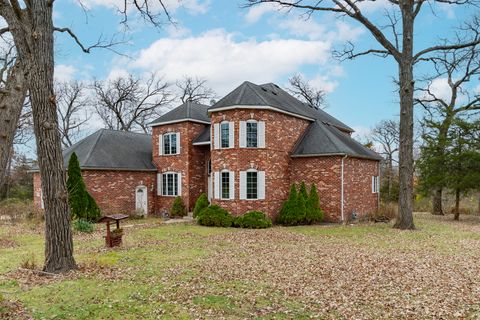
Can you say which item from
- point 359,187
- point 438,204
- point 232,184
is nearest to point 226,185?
point 232,184

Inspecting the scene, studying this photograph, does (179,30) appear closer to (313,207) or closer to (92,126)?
(313,207)

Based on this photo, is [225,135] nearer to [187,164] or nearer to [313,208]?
[187,164]

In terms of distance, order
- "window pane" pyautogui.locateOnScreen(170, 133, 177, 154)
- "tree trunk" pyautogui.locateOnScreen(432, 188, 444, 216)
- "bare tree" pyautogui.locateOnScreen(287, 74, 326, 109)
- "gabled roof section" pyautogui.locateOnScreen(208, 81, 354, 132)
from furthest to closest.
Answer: "bare tree" pyautogui.locateOnScreen(287, 74, 326, 109), "tree trunk" pyautogui.locateOnScreen(432, 188, 444, 216), "window pane" pyautogui.locateOnScreen(170, 133, 177, 154), "gabled roof section" pyautogui.locateOnScreen(208, 81, 354, 132)

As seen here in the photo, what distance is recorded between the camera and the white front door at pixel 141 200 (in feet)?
74.4

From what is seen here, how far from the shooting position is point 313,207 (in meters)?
18.5

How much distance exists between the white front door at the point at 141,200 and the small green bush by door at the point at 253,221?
772 centimetres

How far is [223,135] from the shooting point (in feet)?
62.3

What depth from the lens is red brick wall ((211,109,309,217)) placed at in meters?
18.3

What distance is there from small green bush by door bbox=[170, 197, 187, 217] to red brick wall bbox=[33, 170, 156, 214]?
2259 mm

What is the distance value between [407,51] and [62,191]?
15363mm

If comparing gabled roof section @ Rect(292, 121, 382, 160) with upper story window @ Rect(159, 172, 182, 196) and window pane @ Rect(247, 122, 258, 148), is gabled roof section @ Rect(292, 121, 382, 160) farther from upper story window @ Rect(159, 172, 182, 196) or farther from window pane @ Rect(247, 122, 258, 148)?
upper story window @ Rect(159, 172, 182, 196)

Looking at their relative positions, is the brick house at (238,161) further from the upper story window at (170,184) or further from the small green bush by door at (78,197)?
the small green bush by door at (78,197)

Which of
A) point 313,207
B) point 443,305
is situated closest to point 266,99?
point 313,207

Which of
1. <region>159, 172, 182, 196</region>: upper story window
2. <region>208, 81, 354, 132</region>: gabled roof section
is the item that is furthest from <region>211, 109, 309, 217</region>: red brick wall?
<region>159, 172, 182, 196</region>: upper story window
